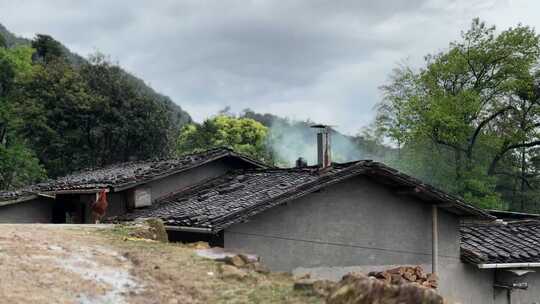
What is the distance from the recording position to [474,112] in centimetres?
3181

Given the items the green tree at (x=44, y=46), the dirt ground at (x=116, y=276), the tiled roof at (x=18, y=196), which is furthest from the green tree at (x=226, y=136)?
the dirt ground at (x=116, y=276)

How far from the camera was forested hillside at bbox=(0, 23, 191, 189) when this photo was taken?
3341 centimetres

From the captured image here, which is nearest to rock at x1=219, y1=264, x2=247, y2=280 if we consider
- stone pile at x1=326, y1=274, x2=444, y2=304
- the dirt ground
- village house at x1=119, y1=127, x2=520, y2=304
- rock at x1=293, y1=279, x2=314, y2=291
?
the dirt ground

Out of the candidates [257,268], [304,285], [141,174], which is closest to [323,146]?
[141,174]

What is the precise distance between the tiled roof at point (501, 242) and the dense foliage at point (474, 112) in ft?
49.5

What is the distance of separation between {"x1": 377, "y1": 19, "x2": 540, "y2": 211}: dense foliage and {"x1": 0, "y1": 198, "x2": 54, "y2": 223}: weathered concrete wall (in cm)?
2065

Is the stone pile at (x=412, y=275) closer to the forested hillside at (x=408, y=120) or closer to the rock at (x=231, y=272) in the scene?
the rock at (x=231, y=272)

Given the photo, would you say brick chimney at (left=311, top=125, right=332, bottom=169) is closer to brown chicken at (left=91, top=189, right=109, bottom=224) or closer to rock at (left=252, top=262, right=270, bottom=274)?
rock at (left=252, top=262, right=270, bottom=274)

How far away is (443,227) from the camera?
1413 centimetres

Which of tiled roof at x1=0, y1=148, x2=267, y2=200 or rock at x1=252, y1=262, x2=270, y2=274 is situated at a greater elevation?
tiled roof at x1=0, y1=148, x2=267, y2=200

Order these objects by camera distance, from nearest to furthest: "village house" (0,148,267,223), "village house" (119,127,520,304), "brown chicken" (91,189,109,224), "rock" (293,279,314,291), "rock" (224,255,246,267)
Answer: "rock" (293,279,314,291) < "rock" (224,255,246,267) < "village house" (119,127,520,304) < "brown chicken" (91,189,109,224) < "village house" (0,148,267,223)

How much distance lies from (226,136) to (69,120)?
10.3 metres

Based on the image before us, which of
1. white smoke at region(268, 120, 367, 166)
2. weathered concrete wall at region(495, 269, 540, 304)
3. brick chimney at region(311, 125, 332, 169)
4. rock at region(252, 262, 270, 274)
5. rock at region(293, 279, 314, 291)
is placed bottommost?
weathered concrete wall at region(495, 269, 540, 304)

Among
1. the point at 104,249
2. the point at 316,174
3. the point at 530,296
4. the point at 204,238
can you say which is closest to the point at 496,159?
the point at 530,296
